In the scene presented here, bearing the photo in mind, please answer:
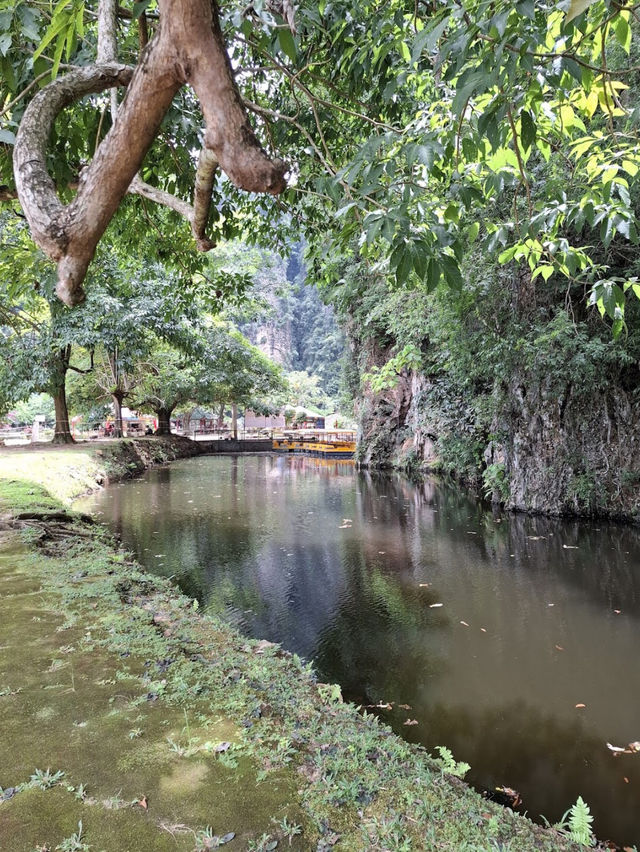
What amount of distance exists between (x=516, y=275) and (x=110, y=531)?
8.01m

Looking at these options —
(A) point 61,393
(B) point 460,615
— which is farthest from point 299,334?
(B) point 460,615

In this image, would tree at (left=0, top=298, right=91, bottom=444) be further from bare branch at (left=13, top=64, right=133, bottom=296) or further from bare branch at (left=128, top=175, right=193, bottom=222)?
bare branch at (left=13, top=64, right=133, bottom=296)

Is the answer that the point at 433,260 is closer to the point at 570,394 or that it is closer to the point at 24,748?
the point at 24,748

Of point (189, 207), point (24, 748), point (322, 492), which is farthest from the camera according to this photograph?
point (322, 492)

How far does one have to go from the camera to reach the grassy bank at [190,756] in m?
1.65

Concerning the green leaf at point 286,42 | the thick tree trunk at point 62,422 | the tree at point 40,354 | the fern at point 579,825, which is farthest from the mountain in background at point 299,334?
the green leaf at point 286,42

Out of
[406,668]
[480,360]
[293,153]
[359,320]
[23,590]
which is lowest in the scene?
[406,668]

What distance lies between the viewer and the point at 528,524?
30.2ft

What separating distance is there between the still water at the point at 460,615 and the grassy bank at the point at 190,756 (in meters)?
0.66

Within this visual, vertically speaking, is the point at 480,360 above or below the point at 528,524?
above

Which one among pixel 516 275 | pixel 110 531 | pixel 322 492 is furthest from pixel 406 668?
pixel 322 492

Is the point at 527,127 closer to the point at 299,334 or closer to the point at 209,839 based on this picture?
the point at 209,839

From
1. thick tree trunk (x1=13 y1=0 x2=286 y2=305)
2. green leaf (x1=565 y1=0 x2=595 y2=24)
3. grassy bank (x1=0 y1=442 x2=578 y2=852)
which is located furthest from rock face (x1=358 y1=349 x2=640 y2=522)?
green leaf (x1=565 y1=0 x2=595 y2=24)

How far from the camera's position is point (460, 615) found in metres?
5.08
